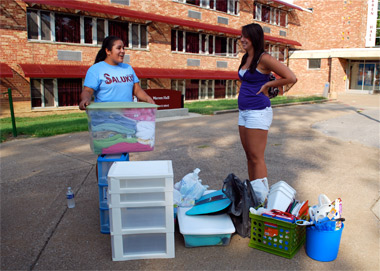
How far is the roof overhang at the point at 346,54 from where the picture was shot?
1125 inches

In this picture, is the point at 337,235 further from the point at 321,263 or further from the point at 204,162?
the point at 204,162

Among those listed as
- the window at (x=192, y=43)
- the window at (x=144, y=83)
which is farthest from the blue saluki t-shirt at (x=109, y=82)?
the window at (x=192, y=43)

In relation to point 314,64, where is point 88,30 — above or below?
above

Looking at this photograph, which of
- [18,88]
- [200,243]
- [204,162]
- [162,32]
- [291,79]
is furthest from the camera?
[162,32]

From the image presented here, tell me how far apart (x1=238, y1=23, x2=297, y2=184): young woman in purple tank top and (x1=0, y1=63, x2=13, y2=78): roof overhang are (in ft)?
43.2

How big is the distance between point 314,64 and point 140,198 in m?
31.9

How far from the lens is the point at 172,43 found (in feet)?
72.6

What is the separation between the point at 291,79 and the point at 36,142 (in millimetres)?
6947

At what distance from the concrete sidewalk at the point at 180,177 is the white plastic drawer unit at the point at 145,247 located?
2.5 inches

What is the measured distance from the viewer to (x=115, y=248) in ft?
9.85

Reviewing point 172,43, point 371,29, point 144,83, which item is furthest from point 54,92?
point 371,29

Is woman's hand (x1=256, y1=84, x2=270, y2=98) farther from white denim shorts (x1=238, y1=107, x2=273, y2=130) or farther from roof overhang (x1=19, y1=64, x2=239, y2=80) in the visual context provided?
roof overhang (x1=19, y1=64, x2=239, y2=80)

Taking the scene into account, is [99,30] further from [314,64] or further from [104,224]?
[314,64]

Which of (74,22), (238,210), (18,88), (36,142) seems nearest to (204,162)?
(238,210)
